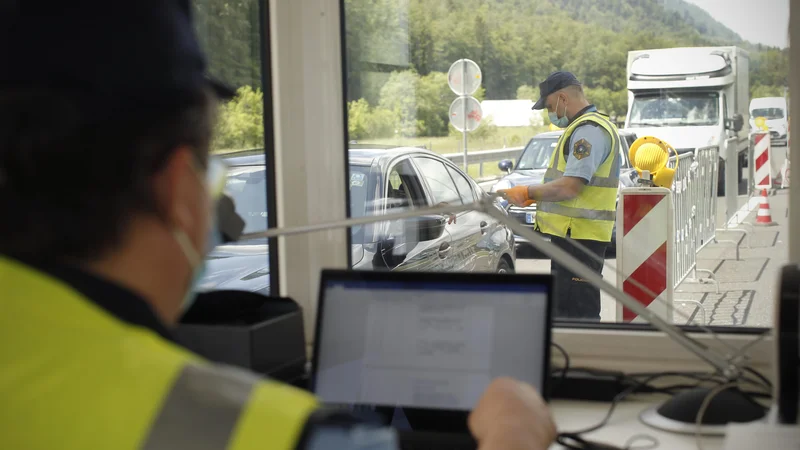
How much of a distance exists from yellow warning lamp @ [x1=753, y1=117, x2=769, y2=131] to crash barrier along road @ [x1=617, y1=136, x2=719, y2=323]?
47 centimetres

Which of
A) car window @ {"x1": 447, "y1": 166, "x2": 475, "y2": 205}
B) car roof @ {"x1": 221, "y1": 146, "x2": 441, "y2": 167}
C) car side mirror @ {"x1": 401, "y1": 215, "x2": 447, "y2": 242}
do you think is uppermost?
car roof @ {"x1": 221, "y1": 146, "x2": 441, "y2": 167}

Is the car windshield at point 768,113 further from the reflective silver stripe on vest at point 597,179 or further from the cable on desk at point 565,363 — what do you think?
the reflective silver stripe on vest at point 597,179

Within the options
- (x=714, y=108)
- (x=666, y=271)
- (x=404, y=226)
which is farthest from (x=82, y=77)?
(x=714, y=108)

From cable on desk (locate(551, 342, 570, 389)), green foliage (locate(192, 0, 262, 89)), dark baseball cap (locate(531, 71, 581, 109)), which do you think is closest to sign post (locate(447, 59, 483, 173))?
green foliage (locate(192, 0, 262, 89))

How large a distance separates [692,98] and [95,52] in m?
4.73

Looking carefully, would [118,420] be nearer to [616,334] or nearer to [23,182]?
[23,182]

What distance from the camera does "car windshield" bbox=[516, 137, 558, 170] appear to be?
3.71 m

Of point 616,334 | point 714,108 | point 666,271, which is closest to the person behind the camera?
point 616,334

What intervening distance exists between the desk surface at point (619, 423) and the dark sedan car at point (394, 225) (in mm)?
394

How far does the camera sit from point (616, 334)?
1777 mm

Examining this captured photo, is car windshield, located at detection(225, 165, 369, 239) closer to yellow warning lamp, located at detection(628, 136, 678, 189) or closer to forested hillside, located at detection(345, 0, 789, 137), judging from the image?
forested hillside, located at detection(345, 0, 789, 137)

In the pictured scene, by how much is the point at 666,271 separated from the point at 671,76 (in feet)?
5.23

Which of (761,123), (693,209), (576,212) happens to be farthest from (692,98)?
(761,123)

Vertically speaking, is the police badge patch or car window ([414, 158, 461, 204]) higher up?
the police badge patch
